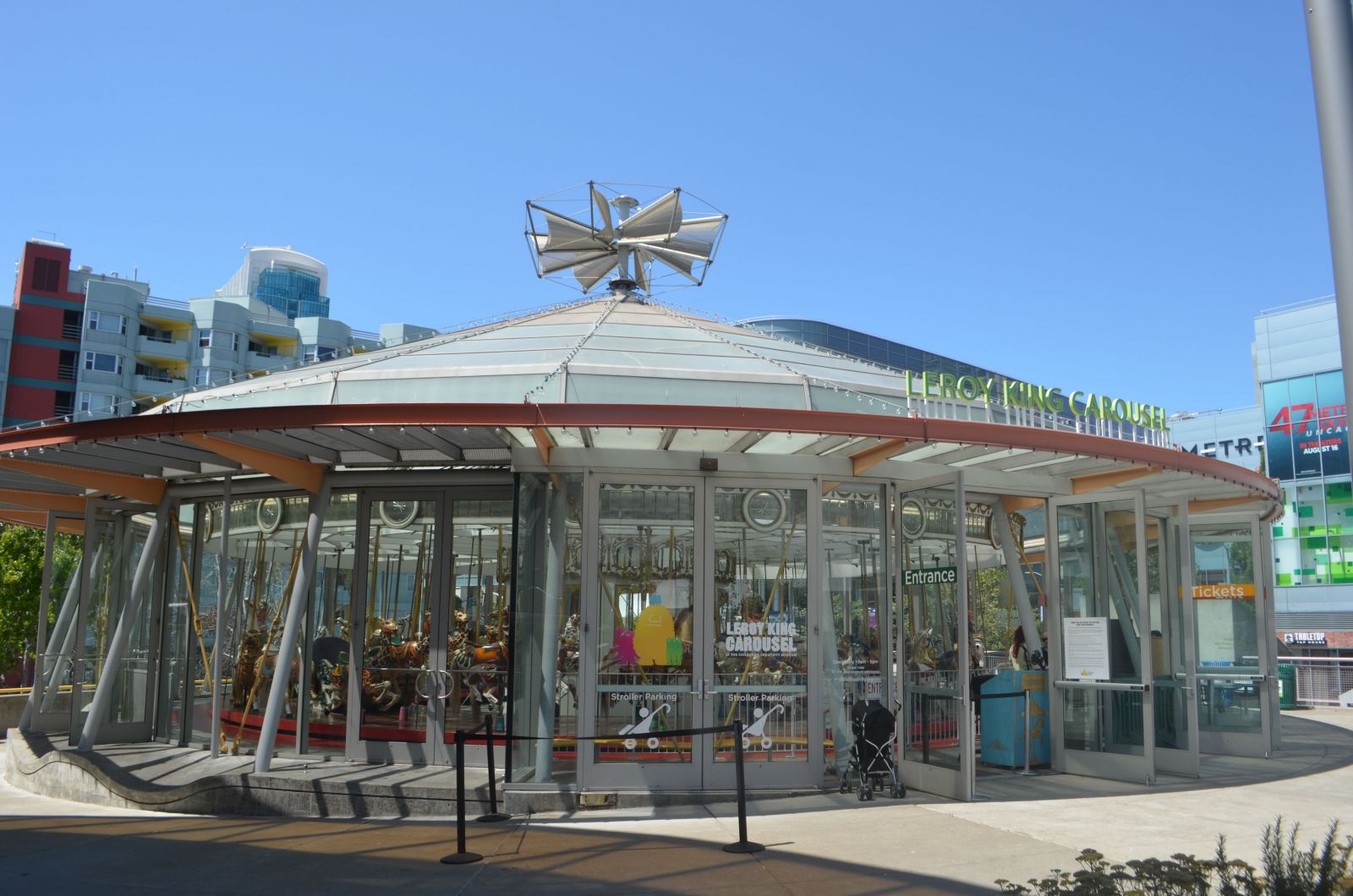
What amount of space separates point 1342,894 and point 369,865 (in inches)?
254

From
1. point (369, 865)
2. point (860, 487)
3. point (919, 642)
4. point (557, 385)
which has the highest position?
point (557, 385)

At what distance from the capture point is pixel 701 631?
1147 cm

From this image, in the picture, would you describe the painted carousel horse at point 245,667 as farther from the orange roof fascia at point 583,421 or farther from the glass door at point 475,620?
the orange roof fascia at point 583,421

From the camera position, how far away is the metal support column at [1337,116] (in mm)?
4664

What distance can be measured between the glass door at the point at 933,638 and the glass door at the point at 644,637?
7.78ft

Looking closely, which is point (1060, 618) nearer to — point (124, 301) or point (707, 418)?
point (707, 418)

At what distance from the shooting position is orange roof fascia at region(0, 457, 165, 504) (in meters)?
12.9

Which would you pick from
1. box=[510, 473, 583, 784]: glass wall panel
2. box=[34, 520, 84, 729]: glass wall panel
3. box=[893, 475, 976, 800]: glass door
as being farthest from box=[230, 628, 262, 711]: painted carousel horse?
box=[893, 475, 976, 800]: glass door

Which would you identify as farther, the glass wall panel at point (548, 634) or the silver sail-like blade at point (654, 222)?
the silver sail-like blade at point (654, 222)

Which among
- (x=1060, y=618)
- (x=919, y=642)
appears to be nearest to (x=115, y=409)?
(x=919, y=642)

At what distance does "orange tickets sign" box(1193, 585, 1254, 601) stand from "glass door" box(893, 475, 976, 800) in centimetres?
645

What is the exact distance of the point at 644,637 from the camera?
11422 mm

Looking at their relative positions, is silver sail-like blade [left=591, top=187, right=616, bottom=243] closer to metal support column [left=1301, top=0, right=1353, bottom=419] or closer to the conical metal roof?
the conical metal roof

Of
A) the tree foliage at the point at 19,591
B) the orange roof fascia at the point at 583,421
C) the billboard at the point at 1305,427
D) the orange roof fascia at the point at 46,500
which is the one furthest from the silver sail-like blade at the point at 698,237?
the billboard at the point at 1305,427
